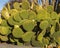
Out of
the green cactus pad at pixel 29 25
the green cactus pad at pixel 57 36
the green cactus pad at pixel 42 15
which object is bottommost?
the green cactus pad at pixel 57 36

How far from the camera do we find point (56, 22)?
738 cm

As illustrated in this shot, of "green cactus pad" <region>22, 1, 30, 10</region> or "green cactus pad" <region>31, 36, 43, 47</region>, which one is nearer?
"green cactus pad" <region>31, 36, 43, 47</region>

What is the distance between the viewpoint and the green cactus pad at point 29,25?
23.3ft

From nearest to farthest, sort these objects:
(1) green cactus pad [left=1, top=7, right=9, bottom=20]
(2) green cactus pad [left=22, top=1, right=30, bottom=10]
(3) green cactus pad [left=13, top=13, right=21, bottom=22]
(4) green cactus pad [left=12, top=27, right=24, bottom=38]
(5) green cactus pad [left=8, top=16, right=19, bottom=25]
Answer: (4) green cactus pad [left=12, top=27, right=24, bottom=38] < (3) green cactus pad [left=13, top=13, right=21, bottom=22] < (5) green cactus pad [left=8, top=16, right=19, bottom=25] < (1) green cactus pad [left=1, top=7, right=9, bottom=20] < (2) green cactus pad [left=22, top=1, right=30, bottom=10]

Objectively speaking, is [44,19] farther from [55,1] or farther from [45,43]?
[55,1]

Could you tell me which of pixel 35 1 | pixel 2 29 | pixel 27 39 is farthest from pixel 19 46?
pixel 35 1

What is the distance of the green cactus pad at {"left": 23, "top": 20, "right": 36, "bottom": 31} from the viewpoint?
712 cm

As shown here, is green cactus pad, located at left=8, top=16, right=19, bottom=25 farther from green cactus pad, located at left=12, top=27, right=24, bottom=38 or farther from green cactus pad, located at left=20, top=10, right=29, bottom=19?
green cactus pad, located at left=12, top=27, right=24, bottom=38

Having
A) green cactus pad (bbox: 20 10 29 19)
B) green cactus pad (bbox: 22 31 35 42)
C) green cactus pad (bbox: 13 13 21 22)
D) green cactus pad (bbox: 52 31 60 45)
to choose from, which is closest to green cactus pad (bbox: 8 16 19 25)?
green cactus pad (bbox: 13 13 21 22)

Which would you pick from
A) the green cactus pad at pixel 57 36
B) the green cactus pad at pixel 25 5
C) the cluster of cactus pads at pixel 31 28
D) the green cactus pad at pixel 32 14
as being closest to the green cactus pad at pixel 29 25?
the cluster of cactus pads at pixel 31 28

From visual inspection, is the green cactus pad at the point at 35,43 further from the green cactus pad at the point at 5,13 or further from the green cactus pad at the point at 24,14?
the green cactus pad at the point at 5,13

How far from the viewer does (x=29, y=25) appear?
716 cm

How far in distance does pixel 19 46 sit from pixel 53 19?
62.3 inches

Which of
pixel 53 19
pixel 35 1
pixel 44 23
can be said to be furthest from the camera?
pixel 35 1
